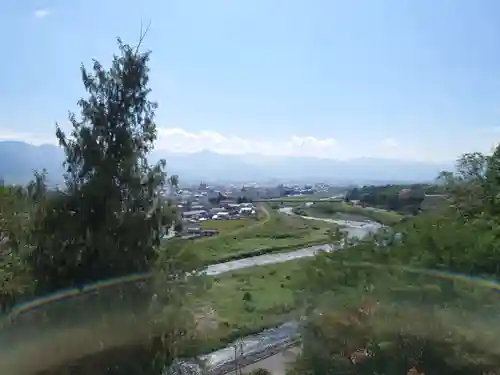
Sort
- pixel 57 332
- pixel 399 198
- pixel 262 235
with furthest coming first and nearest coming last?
pixel 262 235 < pixel 399 198 < pixel 57 332

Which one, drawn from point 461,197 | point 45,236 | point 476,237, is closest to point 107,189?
point 45,236

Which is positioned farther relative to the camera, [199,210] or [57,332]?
[199,210]

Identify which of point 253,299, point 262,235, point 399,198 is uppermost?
point 399,198

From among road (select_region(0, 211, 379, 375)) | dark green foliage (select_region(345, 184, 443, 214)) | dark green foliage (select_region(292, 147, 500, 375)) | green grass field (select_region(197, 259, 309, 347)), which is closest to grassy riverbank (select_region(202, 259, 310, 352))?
green grass field (select_region(197, 259, 309, 347))

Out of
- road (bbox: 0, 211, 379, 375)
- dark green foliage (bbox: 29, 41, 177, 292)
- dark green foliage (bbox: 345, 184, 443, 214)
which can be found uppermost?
dark green foliage (bbox: 29, 41, 177, 292)

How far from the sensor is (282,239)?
2561 centimetres

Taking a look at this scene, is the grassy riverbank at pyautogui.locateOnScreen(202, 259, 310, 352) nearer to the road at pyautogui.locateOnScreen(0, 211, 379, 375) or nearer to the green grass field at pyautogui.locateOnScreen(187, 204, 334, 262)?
the green grass field at pyautogui.locateOnScreen(187, 204, 334, 262)

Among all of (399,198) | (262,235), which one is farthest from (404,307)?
(262,235)

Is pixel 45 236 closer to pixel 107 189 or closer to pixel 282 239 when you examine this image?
pixel 107 189

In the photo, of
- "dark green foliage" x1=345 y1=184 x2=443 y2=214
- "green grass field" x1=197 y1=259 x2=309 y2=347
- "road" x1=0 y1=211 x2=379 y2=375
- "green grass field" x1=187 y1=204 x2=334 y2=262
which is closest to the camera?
"road" x1=0 y1=211 x2=379 y2=375

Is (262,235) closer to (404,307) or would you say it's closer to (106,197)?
(404,307)

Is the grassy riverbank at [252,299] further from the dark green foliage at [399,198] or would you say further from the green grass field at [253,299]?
the dark green foliage at [399,198]

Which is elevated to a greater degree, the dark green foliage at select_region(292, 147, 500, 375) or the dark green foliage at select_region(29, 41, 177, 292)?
the dark green foliage at select_region(29, 41, 177, 292)

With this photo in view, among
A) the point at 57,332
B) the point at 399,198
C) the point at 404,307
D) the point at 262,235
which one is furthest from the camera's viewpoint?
the point at 262,235
